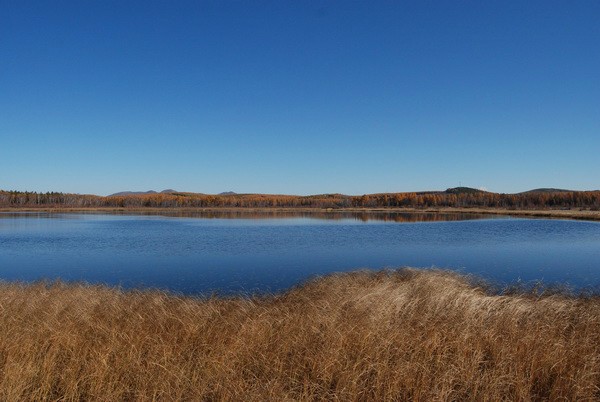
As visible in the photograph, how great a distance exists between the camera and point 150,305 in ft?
36.8

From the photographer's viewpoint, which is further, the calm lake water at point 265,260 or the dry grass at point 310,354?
the calm lake water at point 265,260

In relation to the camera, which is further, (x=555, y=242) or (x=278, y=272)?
(x=555, y=242)

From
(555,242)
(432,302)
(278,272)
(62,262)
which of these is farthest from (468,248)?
(62,262)

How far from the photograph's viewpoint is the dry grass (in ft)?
18.6

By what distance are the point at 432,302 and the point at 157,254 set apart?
2257 centimetres

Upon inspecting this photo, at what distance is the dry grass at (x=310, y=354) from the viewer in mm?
5664

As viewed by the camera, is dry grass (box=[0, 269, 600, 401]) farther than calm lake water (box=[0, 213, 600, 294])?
No

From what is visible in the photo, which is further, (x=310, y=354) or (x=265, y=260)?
(x=265, y=260)

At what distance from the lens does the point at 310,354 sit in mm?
6750

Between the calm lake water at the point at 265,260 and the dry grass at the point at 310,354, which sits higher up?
the dry grass at the point at 310,354

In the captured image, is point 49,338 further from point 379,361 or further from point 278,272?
point 278,272

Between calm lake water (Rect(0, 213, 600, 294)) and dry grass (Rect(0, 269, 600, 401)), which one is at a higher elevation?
dry grass (Rect(0, 269, 600, 401))

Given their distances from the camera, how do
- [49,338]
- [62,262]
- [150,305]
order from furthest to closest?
[62,262] → [150,305] → [49,338]

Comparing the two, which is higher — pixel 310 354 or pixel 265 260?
pixel 310 354
